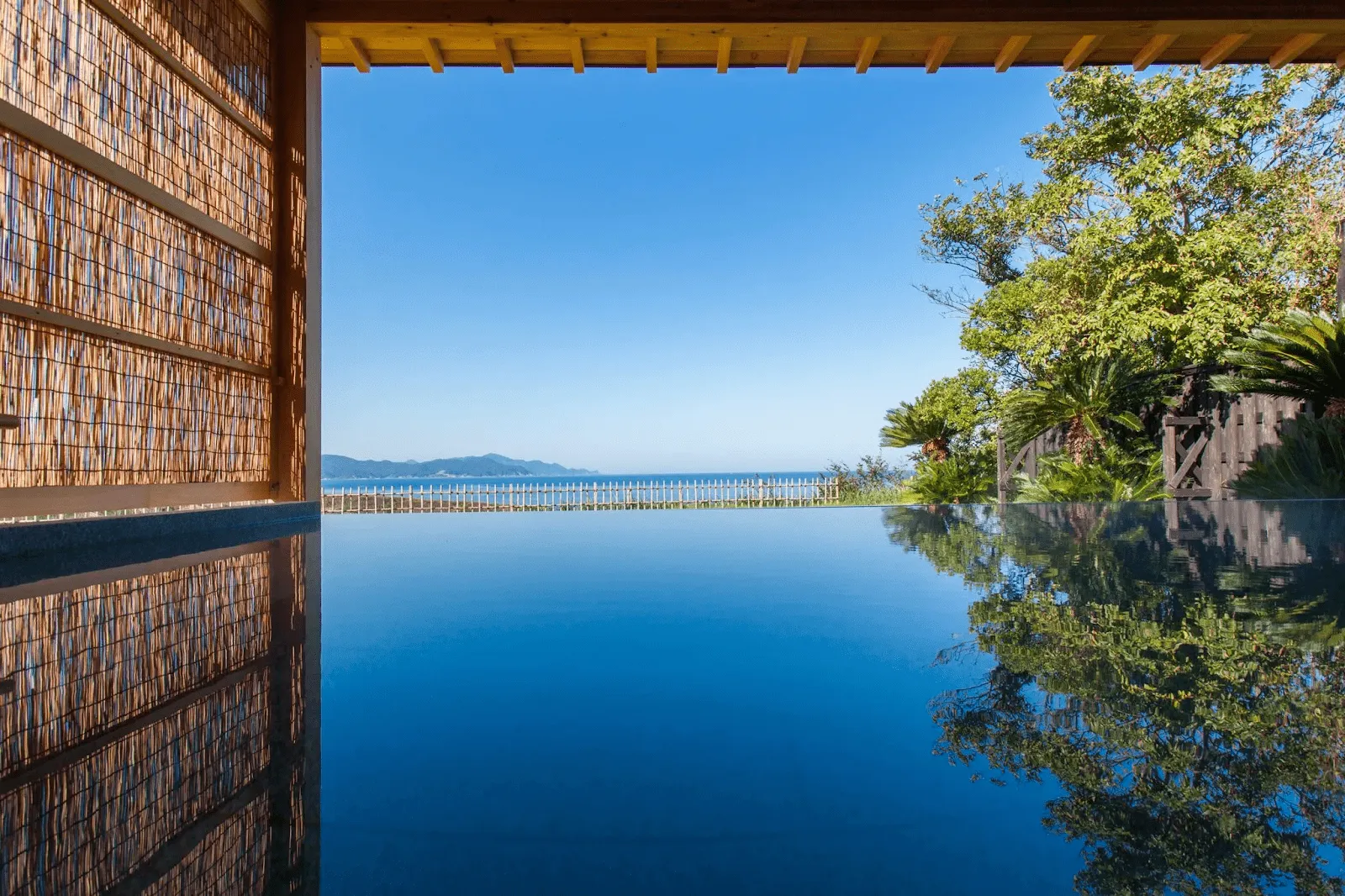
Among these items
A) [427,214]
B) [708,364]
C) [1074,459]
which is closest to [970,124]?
[1074,459]

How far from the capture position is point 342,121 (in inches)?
1051

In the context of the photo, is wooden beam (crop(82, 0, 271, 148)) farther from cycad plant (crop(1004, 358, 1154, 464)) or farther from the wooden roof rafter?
cycad plant (crop(1004, 358, 1154, 464))

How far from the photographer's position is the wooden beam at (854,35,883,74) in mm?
3715

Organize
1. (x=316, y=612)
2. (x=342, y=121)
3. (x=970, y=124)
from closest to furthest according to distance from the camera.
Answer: (x=316, y=612)
(x=970, y=124)
(x=342, y=121)

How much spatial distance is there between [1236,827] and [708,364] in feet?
104

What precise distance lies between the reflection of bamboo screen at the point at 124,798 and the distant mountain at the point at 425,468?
52.4 metres

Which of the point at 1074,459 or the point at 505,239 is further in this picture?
the point at 505,239

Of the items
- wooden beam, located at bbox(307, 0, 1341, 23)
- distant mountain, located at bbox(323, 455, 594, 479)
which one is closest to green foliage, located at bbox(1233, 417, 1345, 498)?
wooden beam, located at bbox(307, 0, 1341, 23)

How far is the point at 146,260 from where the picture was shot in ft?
9.40

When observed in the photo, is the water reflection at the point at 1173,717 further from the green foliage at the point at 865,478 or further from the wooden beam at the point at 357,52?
the green foliage at the point at 865,478

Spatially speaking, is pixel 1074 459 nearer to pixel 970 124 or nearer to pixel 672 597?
pixel 672 597

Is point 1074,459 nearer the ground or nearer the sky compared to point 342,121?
nearer the ground

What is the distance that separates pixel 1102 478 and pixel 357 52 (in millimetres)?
6897

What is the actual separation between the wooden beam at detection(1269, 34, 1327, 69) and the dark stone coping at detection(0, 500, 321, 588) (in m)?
5.48
